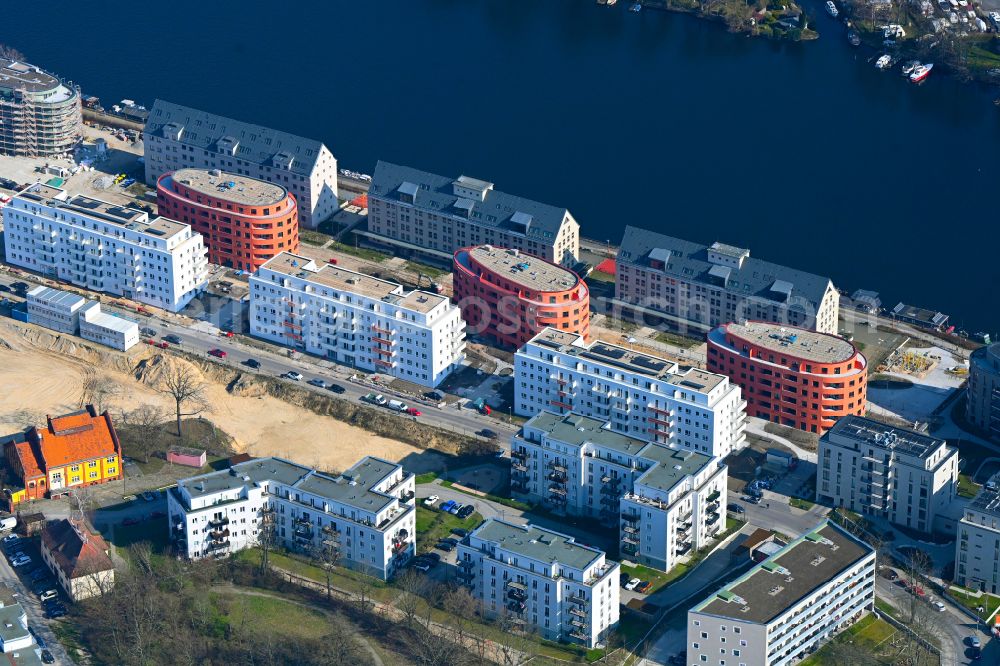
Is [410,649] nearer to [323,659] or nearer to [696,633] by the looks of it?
[323,659]

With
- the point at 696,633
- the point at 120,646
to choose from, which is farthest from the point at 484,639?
the point at 120,646

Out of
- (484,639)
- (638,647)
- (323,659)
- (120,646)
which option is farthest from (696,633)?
(120,646)

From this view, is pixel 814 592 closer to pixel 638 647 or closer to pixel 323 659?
pixel 638 647

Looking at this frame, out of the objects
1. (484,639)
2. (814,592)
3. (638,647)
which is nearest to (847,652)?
(814,592)

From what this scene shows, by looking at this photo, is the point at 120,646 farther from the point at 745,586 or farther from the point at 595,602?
the point at 745,586

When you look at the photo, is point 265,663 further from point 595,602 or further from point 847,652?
point 847,652

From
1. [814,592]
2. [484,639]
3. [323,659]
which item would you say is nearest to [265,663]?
[323,659]
